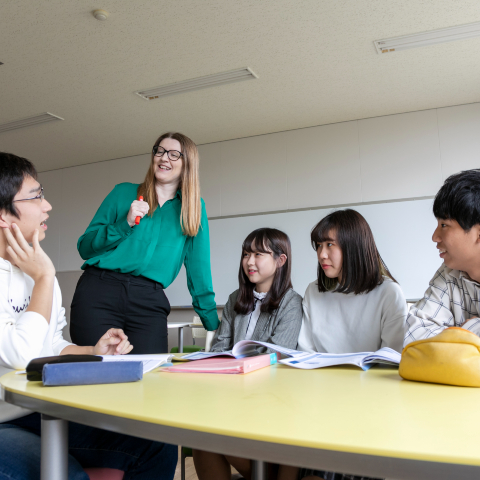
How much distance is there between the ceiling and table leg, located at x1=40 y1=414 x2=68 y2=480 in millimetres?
2773

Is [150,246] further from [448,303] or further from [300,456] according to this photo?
[300,456]

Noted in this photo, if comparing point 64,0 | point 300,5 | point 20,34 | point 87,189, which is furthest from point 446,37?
point 87,189

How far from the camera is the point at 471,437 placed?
0.41 metres

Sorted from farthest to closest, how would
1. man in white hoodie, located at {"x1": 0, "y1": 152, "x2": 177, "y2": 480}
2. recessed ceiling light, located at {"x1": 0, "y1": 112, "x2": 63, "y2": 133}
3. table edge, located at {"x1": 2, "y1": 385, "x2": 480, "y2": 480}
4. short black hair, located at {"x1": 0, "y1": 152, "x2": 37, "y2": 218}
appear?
recessed ceiling light, located at {"x1": 0, "y1": 112, "x2": 63, "y2": 133}
short black hair, located at {"x1": 0, "y1": 152, "x2": 37, "y2": 218}
man in white hoodie, located at {"x1": 0, "y1": 152, "x2": 177, "y2": 480}
table edge, located at {"x1": 2, "y1": 385, "x2": 480, "y2": 480}

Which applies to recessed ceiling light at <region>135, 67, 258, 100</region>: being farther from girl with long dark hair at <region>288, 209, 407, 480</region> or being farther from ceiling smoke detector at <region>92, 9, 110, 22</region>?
girl with long dark hair at <region>288, 209, 407, 480</region>

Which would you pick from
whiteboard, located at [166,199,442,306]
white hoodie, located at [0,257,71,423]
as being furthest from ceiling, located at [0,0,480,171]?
white hoodie, located at [0,257,71,423]

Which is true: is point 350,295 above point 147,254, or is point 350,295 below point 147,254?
below

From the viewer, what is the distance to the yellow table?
0.38 metres

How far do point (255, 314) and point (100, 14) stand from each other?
2.31 m

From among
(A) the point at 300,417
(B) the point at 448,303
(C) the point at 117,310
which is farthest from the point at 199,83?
(A) the point at 300,417

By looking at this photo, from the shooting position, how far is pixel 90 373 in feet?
2.41

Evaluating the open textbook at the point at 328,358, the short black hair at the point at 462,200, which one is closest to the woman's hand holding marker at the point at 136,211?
the open textbook at the point at 328,358

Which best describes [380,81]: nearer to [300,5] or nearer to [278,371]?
[300,5]

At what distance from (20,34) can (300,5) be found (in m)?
1.96
